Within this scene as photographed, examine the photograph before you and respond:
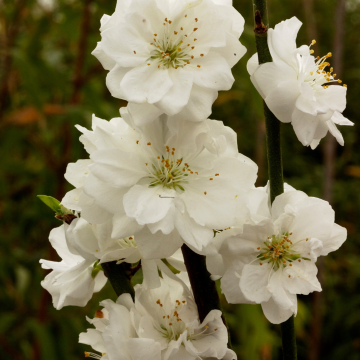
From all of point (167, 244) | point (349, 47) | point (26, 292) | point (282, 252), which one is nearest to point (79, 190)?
point (167, 244)

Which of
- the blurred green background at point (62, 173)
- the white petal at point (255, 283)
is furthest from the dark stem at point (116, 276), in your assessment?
the blurred green background at point (62, 173)

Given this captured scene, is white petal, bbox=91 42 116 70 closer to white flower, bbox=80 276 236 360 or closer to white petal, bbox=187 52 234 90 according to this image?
white petal, bbox=187 52 234 90

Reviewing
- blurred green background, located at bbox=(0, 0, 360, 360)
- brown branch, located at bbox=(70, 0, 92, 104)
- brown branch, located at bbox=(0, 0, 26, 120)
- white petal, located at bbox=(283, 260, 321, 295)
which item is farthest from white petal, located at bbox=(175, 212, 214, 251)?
brown branch, located at bbox=(0, 0, 26, 120)

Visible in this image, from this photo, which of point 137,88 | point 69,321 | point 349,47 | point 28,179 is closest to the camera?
point 137,88

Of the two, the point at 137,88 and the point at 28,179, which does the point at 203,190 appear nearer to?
the point at 137,88

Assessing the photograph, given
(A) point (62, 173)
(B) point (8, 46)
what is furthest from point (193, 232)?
(B) point (8, 46)

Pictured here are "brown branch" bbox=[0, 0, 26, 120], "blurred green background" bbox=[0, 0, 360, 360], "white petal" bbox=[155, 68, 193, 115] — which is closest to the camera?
"white petal" bbox=[155, 68, 193, 115]
